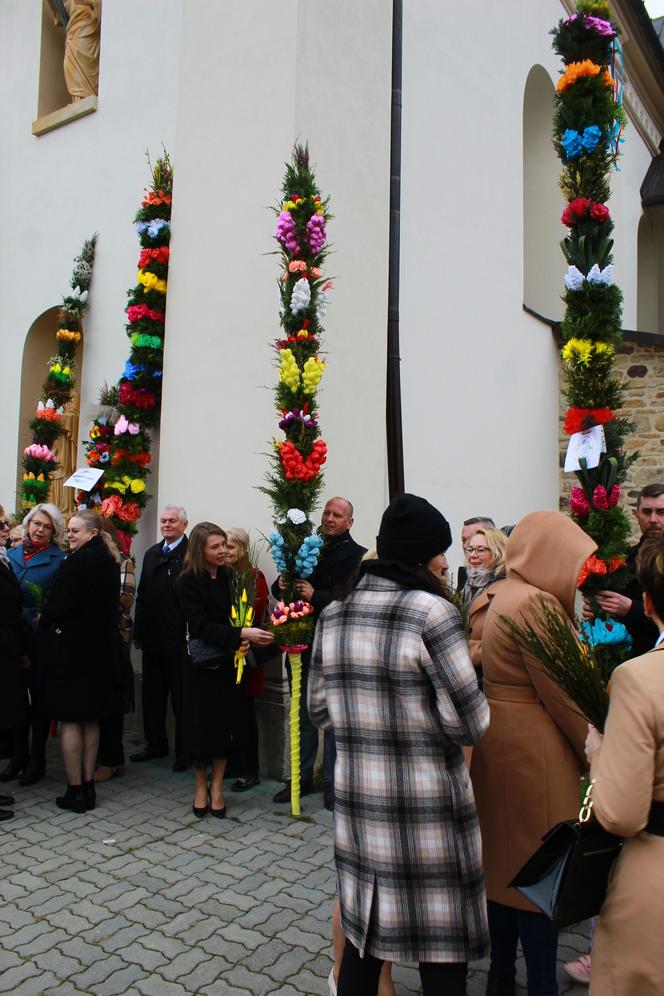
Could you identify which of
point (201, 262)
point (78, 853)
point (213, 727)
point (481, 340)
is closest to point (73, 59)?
point (201, 262)

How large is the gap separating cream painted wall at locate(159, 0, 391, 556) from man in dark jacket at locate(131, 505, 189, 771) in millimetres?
385

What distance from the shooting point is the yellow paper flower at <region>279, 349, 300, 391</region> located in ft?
16.6

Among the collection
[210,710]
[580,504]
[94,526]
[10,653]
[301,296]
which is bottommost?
[210,710]

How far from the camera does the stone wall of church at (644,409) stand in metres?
9.44

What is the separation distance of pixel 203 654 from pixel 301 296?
227cm

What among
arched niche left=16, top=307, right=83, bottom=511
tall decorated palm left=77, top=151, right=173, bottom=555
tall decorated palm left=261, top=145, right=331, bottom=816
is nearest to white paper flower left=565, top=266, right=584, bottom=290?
tall decorated palm left=261, top=145, right=331, bottom=816

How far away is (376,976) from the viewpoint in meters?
2.42

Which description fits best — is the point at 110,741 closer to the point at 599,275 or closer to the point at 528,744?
the point at 528,744

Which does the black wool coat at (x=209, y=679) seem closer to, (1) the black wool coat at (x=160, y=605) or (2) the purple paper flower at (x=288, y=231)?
(1) the black wool coat at (x=160, y=605)

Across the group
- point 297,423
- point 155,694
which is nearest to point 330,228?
Answer: point 297,423

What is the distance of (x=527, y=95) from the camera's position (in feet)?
34.6

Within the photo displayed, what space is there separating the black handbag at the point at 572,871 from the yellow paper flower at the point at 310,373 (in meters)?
3.53

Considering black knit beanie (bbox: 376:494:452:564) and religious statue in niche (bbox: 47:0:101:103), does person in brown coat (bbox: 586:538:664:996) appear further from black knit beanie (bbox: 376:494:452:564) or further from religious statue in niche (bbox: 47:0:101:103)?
religious statue in niche (bbox: 47:0:101:103)

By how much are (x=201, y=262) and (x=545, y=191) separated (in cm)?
634
